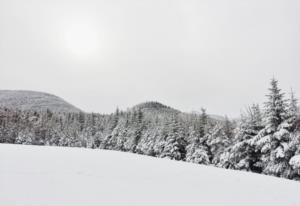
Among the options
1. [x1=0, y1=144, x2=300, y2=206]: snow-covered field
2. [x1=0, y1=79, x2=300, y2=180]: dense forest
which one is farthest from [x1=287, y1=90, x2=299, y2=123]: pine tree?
[x1=0, y1=144, x2=300, y2=206]: snow-covered field

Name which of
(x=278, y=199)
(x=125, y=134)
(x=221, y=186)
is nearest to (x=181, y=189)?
(x=221, y=186)

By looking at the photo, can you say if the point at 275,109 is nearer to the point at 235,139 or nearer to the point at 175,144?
the point at 235,139

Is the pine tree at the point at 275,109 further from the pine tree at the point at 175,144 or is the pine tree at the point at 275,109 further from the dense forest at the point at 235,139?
the pine tree at the point at 175,144

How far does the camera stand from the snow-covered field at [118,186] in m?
5.54

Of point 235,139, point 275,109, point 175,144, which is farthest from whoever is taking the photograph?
point 175,144

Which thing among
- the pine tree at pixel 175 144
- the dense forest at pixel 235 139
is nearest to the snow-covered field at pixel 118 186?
the dense forest at pixel 235 139

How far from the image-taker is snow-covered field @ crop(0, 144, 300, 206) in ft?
18.2

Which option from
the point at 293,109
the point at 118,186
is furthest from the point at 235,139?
the point at 118,186

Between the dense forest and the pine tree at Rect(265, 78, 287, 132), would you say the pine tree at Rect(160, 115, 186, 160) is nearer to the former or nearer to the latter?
the dense forest

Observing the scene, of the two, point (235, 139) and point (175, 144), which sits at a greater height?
point (235, 139)

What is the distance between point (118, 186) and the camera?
22.2 feet

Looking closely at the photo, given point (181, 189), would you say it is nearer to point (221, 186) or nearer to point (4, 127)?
point (221, 186)

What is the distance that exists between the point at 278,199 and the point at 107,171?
548 centimetres

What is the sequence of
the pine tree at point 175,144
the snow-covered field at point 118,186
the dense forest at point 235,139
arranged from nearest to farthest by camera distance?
the snow-covered field at point 118,186 < the dense forest at point 235,139 < the pine tree at point 175,144
